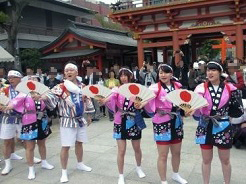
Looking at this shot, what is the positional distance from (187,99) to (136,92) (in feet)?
2.20

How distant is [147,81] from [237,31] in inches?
150

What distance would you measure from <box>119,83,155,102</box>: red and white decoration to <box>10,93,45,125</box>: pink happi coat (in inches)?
59.8

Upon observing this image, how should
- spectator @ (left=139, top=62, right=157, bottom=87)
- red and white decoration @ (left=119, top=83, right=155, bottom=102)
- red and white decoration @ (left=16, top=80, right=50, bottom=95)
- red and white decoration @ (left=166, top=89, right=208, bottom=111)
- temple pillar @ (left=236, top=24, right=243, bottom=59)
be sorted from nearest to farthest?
1. red and white decoration @ (left=166, top=89, right=208, bottom=111)
2. red and white decoration @ (left=119, top=83, right=155, bottom=102)
3. red and white decoration @ (left=16, top=80, right=50, bottom=95)
4. spectator @ (left=139, top=62, right=157, bottom=87)
5. temple pillar @ (left=236, top=24, right=243, bottom=59)

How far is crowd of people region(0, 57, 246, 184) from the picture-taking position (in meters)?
3.36

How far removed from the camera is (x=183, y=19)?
455 inches

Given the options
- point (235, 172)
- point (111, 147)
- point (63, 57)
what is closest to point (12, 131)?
point (111, 147)

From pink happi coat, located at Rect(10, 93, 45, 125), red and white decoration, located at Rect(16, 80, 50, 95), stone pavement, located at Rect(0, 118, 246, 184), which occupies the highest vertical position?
red and white decoration, located at Rect(16, 80, 50, 95)

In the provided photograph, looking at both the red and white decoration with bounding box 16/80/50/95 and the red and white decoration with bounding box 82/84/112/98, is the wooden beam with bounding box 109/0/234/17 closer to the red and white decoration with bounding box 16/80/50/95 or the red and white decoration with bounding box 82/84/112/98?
the red and white decoration with bounding box 82/84/112/98

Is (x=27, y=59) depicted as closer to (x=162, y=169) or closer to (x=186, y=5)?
(x=186, y=5)

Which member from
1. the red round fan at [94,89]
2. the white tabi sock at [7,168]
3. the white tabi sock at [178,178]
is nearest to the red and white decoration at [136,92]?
the red round fan at [94,89]

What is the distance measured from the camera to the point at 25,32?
21.0 meters

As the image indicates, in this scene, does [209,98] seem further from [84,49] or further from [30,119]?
[84,49]

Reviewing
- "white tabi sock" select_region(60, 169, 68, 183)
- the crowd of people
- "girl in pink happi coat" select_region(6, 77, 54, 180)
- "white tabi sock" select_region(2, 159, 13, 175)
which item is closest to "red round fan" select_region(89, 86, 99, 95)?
the crowd of people

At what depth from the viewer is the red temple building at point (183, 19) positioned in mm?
10547
